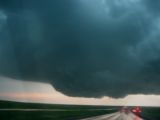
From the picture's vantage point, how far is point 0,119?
128 ft

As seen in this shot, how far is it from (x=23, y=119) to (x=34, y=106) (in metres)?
33.4

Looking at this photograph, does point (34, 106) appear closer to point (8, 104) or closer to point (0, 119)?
point (8, 104)

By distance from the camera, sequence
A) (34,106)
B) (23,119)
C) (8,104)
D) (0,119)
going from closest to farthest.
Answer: (0,119) → (23,119) → (8,104) → (34,106)

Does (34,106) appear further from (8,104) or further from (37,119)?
(37,119)

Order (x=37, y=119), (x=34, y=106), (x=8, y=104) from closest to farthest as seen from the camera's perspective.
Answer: (x=37, y=119) < (x=8, y=104) < (x=34, y=106)

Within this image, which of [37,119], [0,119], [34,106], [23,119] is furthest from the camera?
[34,106]

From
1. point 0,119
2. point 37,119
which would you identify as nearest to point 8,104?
point 37,119

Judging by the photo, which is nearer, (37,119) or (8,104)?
(37,119)

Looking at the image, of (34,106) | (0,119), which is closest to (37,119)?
(0,119)

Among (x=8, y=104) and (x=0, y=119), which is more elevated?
(x=8, y=104)

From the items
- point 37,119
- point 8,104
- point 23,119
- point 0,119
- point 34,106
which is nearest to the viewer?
point 0,119

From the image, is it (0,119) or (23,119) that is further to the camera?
(23,119)

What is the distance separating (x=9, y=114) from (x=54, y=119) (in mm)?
8697

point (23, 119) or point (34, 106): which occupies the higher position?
point (34, 106)
